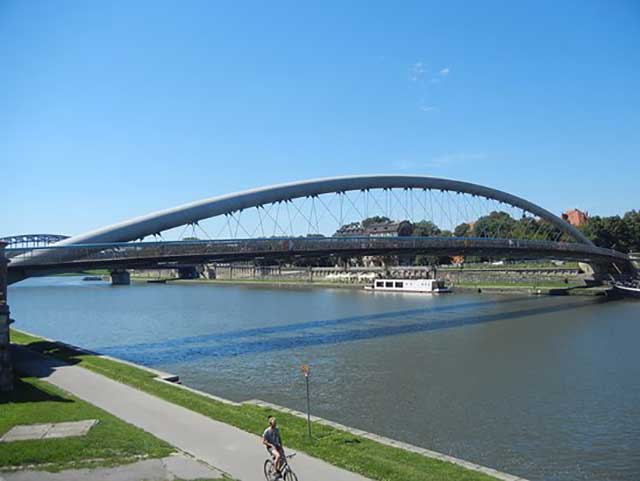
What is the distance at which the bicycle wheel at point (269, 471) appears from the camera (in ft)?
27.7

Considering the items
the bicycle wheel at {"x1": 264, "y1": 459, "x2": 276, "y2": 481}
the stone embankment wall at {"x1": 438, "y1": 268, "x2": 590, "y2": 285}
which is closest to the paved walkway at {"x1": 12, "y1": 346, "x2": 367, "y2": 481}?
the bicycle wheel at {"x1": 264, "y1": 459, "x2": 276, "y2": 481}

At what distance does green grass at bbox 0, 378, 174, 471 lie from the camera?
9.04 meters

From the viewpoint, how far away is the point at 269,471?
8.55m

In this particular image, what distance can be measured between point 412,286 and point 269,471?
68656 mm

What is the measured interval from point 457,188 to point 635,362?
3746 cm

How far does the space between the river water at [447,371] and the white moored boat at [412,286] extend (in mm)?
28558

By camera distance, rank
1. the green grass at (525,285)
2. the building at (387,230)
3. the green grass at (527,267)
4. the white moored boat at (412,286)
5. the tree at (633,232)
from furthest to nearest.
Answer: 1. the building at (387,230)
2. the tree at (633,232)
3. the green grass at (527,267)
4. the white moored boat at (412,286)
5. the green grass at (525,285)

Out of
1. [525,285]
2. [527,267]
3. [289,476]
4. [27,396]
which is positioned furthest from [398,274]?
[289,476]

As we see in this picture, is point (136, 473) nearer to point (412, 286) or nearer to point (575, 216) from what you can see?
point (412, 286)

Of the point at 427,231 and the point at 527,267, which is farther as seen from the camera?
the point at 427,231

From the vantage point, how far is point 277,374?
2081cm

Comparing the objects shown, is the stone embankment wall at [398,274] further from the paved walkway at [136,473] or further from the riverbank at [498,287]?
Result: the paved walkway at [136,473]

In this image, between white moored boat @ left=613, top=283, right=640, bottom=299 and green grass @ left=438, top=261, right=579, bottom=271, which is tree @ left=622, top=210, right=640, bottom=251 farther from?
white moored boat @ left=613, top=283, right=640, bottom=299

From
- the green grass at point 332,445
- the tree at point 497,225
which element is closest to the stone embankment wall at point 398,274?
the tree at point 497,225
